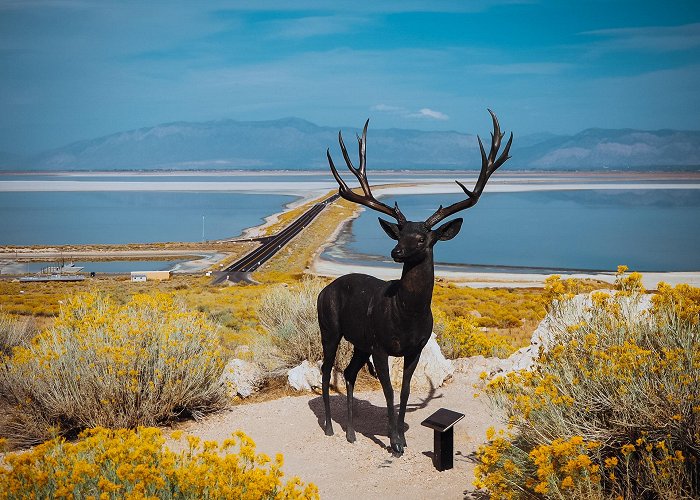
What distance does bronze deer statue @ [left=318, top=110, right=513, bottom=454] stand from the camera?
7023mm

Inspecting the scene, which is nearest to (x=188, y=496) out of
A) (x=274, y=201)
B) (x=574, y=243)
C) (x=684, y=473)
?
(x=684, y=473)

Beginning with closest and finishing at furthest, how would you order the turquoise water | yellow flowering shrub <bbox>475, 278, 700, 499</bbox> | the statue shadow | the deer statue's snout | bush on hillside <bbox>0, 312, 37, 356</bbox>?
yellow flowering shrub <bbox>475, 278, 700, 499</bbox> → the deer statue's snout → the statue shadow → bush on hillside <bbox>0, 312, 37, 356</bbox> → the turquoise water

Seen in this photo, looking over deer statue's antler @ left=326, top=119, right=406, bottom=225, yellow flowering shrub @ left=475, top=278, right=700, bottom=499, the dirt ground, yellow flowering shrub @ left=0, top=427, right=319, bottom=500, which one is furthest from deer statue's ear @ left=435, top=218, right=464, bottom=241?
yellow flowering shrub @ left=0, top=427, right=319, bottom=500

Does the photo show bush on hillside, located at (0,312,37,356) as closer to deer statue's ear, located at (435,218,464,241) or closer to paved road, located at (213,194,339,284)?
deer statue's ear, located at (435,218,464,241)

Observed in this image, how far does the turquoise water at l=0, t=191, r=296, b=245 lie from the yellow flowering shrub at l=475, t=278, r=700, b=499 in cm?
7042

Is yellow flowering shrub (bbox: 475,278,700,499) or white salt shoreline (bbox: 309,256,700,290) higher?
yellow flowering shrub (bbox: 475,278,700,499)

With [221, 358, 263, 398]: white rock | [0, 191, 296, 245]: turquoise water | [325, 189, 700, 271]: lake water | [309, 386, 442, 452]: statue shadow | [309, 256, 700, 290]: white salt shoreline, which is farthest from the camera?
[0, 191, 296, 245]: turquoise water

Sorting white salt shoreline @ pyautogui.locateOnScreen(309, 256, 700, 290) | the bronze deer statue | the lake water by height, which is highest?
the bronze deer statue

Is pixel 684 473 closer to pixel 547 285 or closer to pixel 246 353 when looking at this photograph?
pixel 547 285

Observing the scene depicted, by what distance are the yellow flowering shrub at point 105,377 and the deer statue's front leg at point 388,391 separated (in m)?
2.33

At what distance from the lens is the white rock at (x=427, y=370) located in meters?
10.1

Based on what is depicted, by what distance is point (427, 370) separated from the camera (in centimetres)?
1027

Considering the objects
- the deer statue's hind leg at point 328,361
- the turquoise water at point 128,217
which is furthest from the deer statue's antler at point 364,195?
the turquoise water at point 128,217

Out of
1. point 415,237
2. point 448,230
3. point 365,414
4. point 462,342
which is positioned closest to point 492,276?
point 462,342
